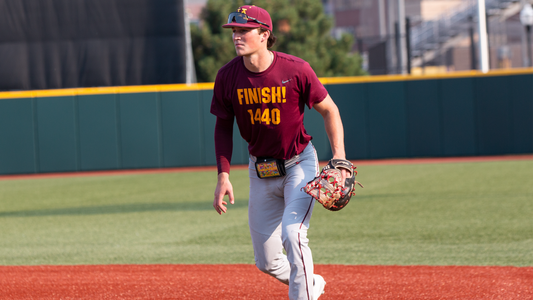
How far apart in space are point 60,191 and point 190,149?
14.3 feet

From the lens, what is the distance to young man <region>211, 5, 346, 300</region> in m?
3.59

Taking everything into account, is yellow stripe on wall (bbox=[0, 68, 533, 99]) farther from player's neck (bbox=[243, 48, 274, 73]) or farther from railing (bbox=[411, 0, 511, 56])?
player's neck (bbox=[243, 48, 274, 73])

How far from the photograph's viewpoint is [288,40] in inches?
1124

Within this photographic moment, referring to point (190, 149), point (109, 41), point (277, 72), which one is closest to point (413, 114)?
point (190, 149)

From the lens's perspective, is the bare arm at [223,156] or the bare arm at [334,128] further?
the bare arm at [223,156]

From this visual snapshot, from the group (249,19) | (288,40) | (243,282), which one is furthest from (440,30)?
(249,19)

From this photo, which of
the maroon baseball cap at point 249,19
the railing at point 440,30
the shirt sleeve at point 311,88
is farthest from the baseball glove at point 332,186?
the railing at point 440,30

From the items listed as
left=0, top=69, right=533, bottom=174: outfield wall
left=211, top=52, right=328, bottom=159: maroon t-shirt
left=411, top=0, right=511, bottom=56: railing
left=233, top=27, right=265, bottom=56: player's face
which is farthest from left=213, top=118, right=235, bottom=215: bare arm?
left=411, top=0, right=511, bottom=56: railing

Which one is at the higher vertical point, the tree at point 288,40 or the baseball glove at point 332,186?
the tree at point 288,40

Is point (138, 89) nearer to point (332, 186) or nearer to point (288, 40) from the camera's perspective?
point (288, 40)

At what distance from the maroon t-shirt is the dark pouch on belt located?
3 cm

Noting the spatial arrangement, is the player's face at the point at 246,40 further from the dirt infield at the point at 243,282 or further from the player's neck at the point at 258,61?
the dirt infield at the point at 243,282

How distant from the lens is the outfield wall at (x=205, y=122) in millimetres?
16250

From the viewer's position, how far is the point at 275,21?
2817cm
